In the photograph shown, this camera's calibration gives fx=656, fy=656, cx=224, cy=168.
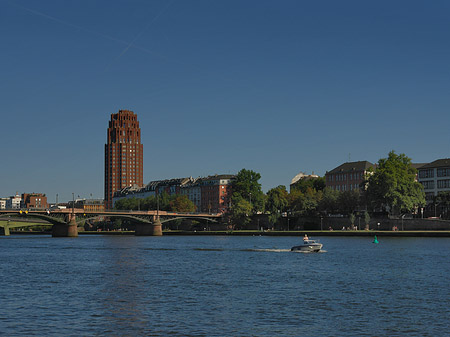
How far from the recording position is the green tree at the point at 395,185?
157000mm

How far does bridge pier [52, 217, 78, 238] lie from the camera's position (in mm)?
187875

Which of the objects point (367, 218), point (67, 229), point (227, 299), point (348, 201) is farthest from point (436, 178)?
point (227, 299)

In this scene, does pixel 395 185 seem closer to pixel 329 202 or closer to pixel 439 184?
pixel 329 202

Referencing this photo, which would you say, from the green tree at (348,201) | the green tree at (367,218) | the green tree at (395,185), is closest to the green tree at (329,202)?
the green tree at (348,201)

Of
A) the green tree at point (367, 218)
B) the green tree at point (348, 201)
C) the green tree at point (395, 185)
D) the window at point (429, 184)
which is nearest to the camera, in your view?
the green tree at point (395, 185)

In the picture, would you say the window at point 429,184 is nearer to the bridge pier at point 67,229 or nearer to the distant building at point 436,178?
the distant building at point 436,178

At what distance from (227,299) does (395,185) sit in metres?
119

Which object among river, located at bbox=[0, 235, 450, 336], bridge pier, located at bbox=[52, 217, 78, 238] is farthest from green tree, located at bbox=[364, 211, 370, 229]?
river, located at bbox=[0, 235, 450, 336]

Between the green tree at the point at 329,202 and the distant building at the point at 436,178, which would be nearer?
the green tree at the point at 329,202

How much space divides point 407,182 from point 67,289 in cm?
12272

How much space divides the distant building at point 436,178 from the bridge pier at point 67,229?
103 meters

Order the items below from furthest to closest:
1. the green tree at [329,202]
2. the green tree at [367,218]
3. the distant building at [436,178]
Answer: the distant building at [436,178], the green tree at [329,202], the green tree at [367,218]

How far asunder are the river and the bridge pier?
11593 cm

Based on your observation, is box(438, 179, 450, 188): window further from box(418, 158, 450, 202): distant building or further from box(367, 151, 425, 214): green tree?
box(367, 151, 425, 214): green tree
